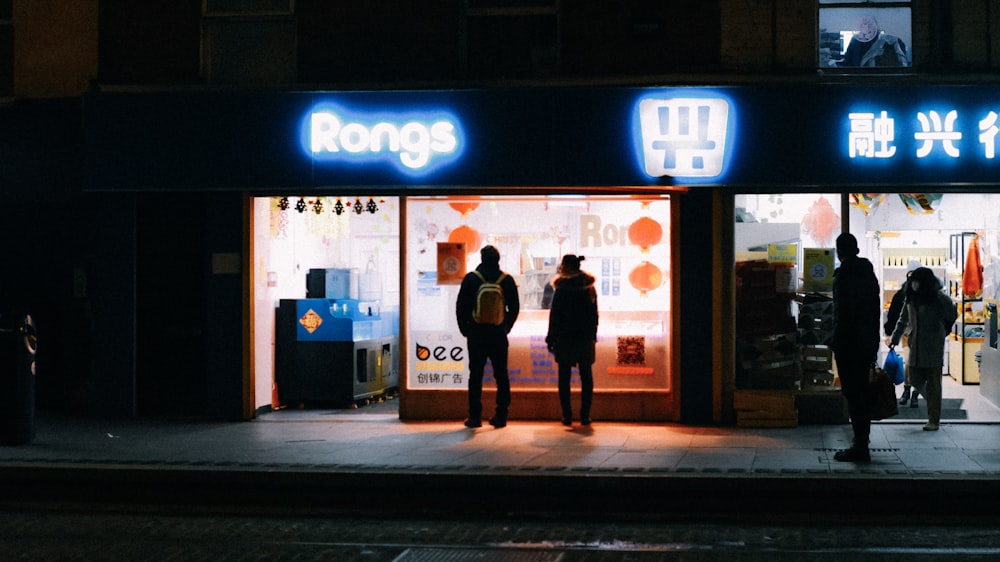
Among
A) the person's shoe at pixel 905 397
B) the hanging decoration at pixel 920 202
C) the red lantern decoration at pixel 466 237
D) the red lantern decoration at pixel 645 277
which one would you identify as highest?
the hanging decoration at pixel 920 202

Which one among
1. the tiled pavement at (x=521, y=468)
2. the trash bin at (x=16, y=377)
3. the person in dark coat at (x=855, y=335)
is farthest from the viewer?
the trash bin at (x=16, y=377)

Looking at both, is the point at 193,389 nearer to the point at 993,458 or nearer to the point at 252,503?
the point at 252,503

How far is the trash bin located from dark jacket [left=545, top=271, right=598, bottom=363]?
557cm

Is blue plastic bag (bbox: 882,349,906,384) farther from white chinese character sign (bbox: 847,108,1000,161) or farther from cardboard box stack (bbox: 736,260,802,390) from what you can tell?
white chinese character sign (bbox: 847,108,1000,161)

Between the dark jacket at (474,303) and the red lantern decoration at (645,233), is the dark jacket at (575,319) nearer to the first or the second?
the dark jacket at (474,303)

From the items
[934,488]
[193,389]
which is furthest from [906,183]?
[193,389]

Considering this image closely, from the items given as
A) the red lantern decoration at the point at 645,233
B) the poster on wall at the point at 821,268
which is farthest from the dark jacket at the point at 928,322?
the red lantern decoration at the point at 645,233

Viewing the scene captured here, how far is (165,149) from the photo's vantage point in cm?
1351

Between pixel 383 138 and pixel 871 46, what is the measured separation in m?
5.67

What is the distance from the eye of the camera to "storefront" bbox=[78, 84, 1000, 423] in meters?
12.6

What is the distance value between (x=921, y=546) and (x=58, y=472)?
24.8 feet

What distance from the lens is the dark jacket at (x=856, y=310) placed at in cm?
1062

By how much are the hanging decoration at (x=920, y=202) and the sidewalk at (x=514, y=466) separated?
2.49 m

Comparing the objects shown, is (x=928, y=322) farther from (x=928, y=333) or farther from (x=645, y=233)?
(x=645, y=233)
